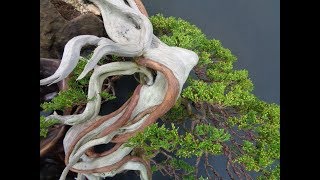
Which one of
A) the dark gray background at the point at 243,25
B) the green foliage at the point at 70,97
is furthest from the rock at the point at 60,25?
the dark gray background at the point at 243,25

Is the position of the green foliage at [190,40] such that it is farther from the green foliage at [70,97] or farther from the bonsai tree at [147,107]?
the green foliage at [70,97]

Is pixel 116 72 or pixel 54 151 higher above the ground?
pixel 116 72

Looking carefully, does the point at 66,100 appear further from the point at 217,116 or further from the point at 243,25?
the point at 243,25

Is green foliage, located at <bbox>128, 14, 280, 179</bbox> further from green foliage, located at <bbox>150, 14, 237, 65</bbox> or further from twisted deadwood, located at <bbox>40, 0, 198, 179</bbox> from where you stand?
twisted deadwood, located at <bbox>40, 0, 198, 179</bbox>

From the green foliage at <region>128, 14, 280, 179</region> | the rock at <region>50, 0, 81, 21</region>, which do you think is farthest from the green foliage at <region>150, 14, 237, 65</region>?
the rock at <region>50, 0, 81, 21</region>
